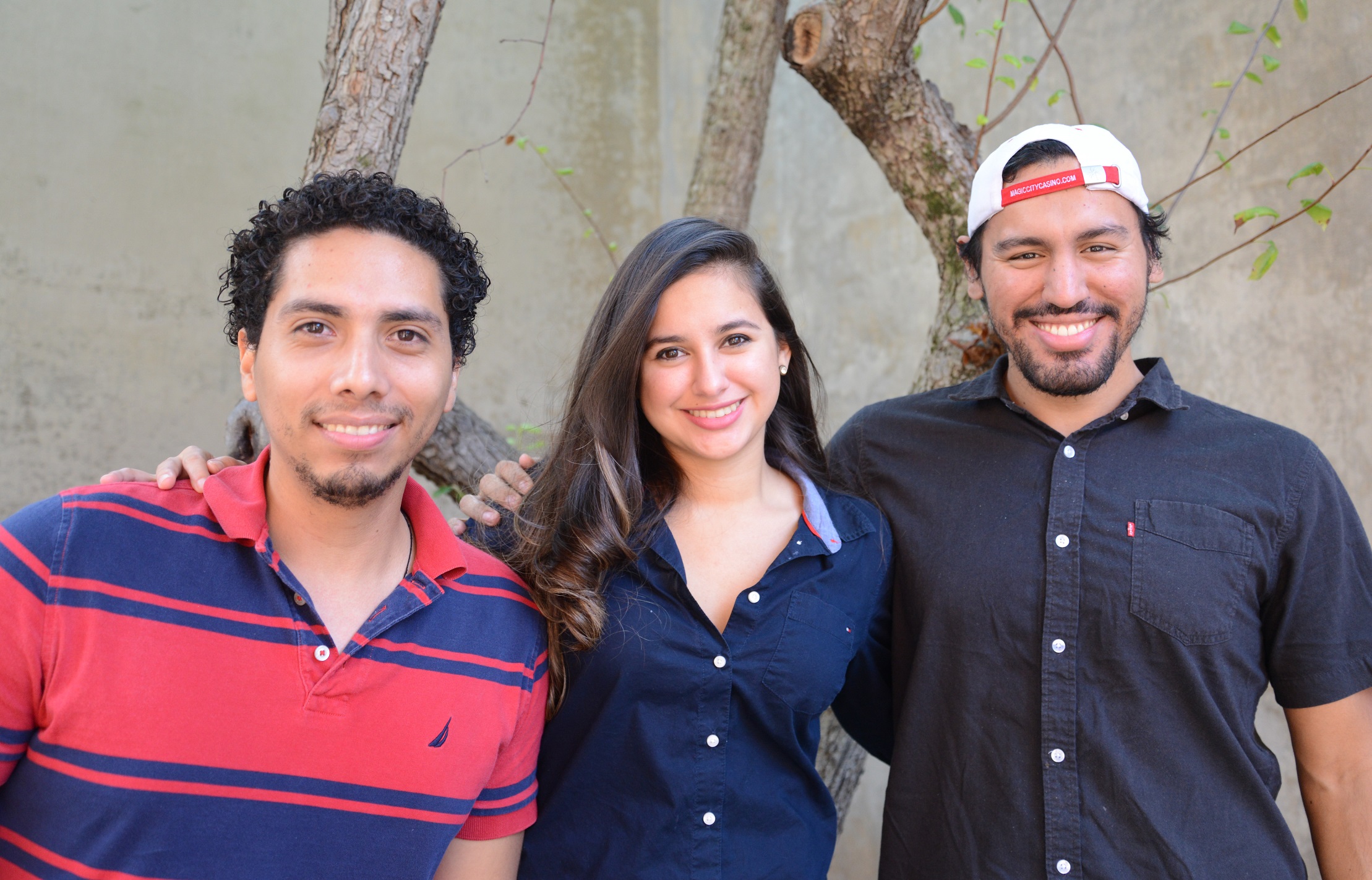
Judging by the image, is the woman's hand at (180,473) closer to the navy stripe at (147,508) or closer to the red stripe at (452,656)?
the navy stripe at (147,508)

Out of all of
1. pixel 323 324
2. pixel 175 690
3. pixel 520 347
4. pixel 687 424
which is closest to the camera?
pixel 175 690

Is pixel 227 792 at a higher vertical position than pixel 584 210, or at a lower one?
lower

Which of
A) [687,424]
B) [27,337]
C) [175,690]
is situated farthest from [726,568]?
[27,337]

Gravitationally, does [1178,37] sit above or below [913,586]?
above

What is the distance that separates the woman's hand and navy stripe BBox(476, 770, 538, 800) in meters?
0.68

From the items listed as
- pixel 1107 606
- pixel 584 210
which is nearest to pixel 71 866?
pixel 1107 606

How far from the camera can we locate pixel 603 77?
267 inches

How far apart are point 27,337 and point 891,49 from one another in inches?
181

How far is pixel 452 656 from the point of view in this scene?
1.60 meters

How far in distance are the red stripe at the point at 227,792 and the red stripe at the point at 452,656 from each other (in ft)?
0.75

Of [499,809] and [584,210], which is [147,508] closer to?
[499,809]

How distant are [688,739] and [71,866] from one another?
943 mm

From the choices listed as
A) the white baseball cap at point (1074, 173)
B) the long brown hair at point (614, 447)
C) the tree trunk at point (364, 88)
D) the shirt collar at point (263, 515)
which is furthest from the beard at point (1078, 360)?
the tree trunk at point (364, 88)

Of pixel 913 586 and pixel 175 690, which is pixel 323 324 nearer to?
pixel 175 690
